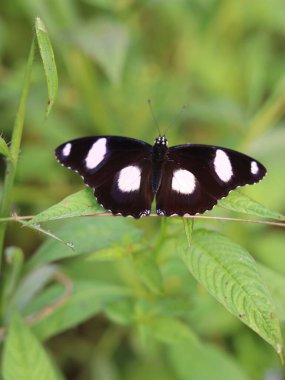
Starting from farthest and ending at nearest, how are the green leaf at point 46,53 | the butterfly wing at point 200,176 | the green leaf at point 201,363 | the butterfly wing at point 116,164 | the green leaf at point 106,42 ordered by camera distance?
the green leaf at point 106,42 < the green leaf at point 201,363 < the butterfly wing at point 116,164 < the butterfly wing at point 200,176 < the green leaf at point 46,53

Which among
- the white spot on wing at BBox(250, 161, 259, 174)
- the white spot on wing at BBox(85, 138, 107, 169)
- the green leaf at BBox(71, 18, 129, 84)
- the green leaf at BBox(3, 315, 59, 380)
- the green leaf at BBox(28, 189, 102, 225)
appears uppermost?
the green leaf at BBox(71, 18, 129, 84)

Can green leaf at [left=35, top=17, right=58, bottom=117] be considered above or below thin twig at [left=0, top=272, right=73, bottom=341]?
above

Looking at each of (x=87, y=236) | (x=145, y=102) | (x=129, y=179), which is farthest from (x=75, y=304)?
(x=145, y=102)

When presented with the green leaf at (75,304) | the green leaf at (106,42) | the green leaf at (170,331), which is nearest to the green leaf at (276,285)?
the green leaf at (170,331)

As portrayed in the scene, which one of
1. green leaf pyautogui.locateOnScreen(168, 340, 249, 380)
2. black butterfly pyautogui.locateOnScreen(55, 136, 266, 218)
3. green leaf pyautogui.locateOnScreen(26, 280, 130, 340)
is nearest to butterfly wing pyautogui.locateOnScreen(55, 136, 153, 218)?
black butterfly pyautogui.locateOnScreen(55, 136, 266, 218)

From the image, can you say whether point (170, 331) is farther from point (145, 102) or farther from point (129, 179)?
point (145, 102)

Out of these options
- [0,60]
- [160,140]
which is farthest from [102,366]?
[0,60]

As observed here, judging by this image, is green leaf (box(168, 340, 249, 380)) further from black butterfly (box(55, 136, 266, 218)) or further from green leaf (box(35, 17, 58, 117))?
green leaf (box(35, 17, 58, 117))

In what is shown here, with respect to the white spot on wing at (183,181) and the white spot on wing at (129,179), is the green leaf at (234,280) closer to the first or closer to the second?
the white spot on wing at (183,181)
